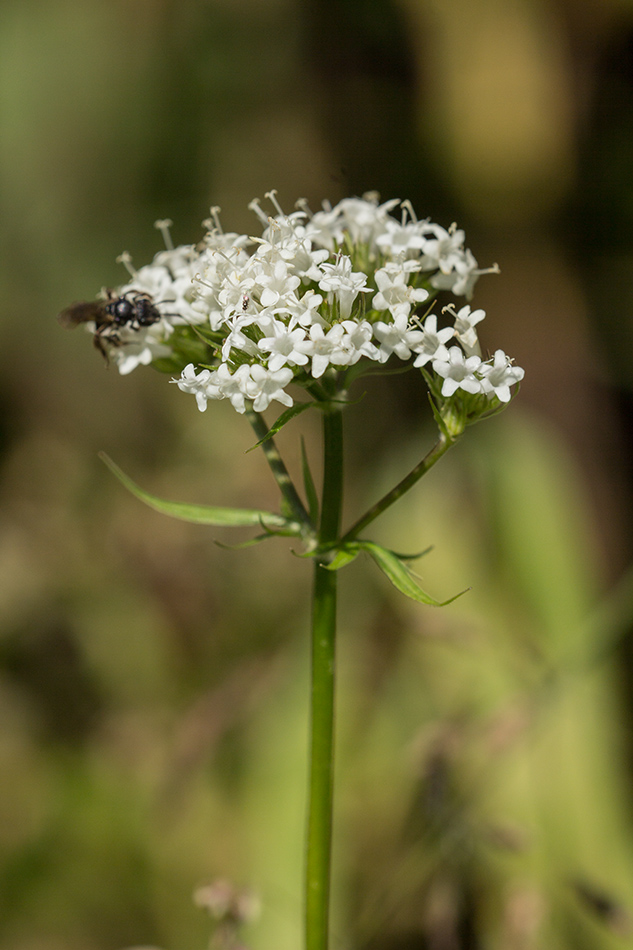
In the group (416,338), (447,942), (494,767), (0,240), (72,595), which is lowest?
(447,942)

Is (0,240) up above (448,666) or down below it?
above

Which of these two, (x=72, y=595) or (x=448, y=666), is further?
(x=72, y=595)

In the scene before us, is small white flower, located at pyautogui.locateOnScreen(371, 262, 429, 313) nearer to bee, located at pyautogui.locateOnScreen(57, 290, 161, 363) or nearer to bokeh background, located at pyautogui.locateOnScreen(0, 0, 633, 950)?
bee, located at pyautogui.locateOnScreen(57, 290, 161, 363)

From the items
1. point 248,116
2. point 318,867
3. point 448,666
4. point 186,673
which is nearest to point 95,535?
point 186,673

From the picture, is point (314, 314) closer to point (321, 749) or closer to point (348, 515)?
point (321, 749)

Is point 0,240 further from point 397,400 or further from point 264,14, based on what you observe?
point 397,400

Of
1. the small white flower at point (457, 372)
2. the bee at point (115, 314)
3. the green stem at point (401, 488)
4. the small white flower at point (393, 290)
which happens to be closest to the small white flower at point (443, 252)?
the small white flower at point (393, 290)
